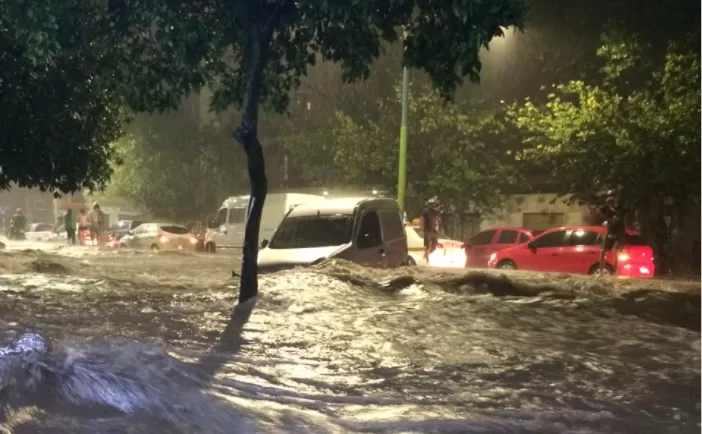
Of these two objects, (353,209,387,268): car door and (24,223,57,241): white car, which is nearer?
(353,209,387,268): car door

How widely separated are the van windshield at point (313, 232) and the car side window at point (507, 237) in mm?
8113

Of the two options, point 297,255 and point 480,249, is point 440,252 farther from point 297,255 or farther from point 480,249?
point 297,255

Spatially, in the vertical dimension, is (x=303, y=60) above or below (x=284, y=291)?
above

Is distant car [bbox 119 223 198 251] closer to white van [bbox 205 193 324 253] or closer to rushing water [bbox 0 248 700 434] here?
white van [bbox 205 193 324 253]

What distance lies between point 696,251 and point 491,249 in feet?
21.1

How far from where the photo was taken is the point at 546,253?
56.2ft

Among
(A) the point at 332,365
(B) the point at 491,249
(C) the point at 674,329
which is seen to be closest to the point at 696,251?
(B) the point at 491,249

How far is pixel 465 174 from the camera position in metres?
24.3

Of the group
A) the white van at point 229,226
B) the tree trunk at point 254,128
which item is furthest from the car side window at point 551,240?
the tree trunk at point 254,128

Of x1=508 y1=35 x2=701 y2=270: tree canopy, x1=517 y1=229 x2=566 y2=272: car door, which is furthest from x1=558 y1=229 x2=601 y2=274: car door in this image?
x1=508 y1=35 x2=701 y2=270: tree canopy

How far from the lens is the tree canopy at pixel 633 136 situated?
1678cm

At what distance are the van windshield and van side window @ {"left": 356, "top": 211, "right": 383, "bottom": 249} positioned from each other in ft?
0.75

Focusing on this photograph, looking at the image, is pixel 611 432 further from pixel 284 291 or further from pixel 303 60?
pixel 303 60

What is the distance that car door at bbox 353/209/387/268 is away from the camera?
12188 millimetres
